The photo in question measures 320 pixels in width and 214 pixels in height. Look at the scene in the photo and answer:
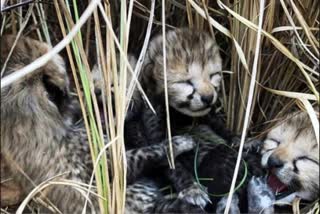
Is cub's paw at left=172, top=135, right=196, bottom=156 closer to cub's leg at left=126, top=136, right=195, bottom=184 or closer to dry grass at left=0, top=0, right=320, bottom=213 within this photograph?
cub's leg at left=126, top=136, right=195, bottom=184

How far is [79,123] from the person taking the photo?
10.6ft

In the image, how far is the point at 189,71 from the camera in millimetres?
3021

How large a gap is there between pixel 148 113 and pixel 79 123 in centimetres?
30

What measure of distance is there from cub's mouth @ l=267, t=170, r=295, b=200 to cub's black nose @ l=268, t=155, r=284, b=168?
0.05 m

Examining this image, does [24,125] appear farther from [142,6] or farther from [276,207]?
[276,207]

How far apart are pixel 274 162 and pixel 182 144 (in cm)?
45

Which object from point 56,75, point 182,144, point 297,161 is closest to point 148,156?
point 182,144

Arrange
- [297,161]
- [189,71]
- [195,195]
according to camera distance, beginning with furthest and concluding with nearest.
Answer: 1. [189,71]
2. [195,195]
3. [297,161]

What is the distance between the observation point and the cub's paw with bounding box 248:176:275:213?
2.87m

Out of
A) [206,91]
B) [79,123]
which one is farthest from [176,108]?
[79,123]

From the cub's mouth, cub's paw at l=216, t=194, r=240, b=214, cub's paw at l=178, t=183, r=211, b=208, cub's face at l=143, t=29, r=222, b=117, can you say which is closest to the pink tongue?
the cub's mouth

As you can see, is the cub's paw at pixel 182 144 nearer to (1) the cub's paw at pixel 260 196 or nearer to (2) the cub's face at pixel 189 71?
(2) the cub's face at pixel 189 71

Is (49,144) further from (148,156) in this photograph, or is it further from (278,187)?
(278,187)

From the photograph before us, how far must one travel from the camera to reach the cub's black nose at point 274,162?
9.20 feet
